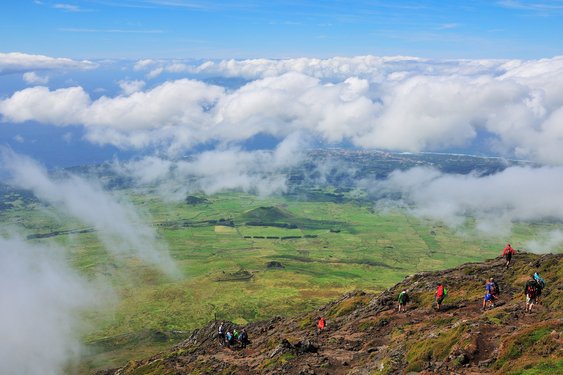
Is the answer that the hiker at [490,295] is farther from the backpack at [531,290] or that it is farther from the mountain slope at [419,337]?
the backpack at [531,290]

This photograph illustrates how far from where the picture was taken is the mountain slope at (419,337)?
134 feet

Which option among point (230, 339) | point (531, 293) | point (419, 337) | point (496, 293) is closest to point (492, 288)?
point (496, 293)

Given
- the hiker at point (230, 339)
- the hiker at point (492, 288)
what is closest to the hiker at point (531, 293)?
the hiker at point (492, 288)

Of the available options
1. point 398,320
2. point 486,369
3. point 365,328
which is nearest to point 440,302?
point 398,320

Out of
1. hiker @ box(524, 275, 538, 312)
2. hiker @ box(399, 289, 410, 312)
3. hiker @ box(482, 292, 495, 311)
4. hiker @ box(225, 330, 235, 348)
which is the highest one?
hiker @ box(524, 275, 538, 312)

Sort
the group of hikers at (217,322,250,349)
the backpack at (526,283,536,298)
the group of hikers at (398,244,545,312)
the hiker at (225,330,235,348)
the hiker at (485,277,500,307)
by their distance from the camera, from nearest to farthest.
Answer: the backpack at (526,283,536,298) < the group of hikers at (398,244,545,312) < the hiker at (485,277,500,307) < the group of hikers at (217,322,250,349) < the hiker at (225,330,235,348)

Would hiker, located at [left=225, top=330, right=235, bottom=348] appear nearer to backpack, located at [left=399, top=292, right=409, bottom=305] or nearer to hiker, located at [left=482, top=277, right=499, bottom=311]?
backpack, located at [left=399, top=292, right=409, bottom=305]

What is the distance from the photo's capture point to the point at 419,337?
5481 cm

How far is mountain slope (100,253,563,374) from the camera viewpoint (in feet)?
134

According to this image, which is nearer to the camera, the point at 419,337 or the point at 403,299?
the point at 419,337

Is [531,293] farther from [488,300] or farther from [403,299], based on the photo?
[403,299]

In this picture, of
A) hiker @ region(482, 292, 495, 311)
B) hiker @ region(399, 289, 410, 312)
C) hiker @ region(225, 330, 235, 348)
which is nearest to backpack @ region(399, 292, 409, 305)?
hiker @ region(399, 289, 410, 312)

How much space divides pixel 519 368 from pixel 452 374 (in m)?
6.03

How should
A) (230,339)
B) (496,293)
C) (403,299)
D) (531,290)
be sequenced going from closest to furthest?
(531,290)
(496,293)
(403,299)
(230,339)
